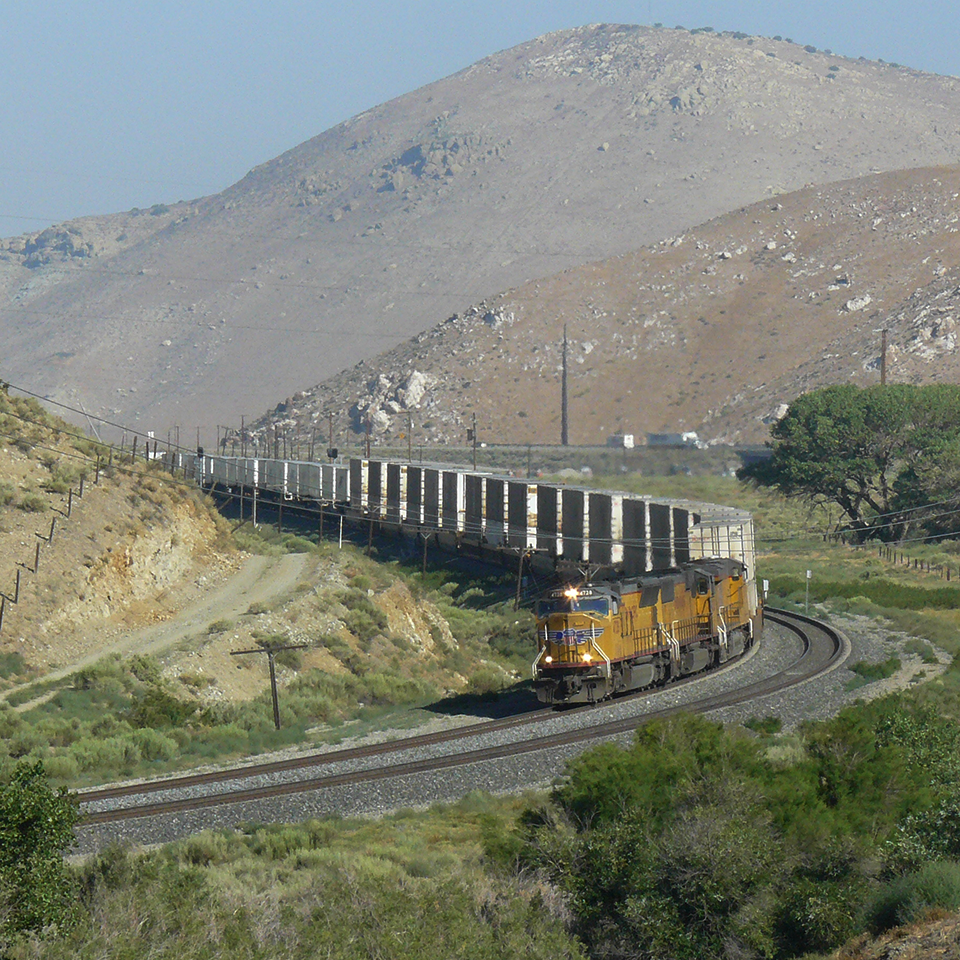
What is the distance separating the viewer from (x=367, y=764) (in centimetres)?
2756

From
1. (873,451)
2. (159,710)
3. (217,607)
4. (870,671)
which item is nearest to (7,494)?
(217,607)

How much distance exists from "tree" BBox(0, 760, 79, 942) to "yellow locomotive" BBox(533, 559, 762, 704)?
1708cm

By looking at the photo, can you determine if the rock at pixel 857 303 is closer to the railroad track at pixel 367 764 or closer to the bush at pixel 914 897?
the railroad track at pixel 367 764

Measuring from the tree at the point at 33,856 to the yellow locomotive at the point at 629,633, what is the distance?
17078 mm

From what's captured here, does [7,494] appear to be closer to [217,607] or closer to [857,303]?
[217,607]

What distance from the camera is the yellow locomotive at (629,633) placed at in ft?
109

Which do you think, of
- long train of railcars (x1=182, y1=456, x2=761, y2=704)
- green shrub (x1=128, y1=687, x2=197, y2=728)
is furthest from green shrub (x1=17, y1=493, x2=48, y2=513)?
long train of railcars (x1=182, y1=456, x2=761, y2=704)

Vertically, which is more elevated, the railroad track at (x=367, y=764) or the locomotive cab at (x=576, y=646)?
the locomotive cab at (x=576, y=646)

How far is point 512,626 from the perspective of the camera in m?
55.3

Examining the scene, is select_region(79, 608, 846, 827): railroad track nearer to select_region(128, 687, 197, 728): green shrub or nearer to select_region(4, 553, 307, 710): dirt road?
select_region(128, 687, 197, 728): green shrub

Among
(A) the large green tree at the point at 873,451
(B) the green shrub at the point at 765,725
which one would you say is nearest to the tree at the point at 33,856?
(B) the green shrub at the point at 765,725

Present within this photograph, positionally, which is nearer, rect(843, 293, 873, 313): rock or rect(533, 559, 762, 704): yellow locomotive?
rect(533, 559, 762, 704): yellow locomotive

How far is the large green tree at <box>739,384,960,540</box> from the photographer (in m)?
86.1

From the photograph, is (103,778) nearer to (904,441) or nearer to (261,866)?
(261,866)
